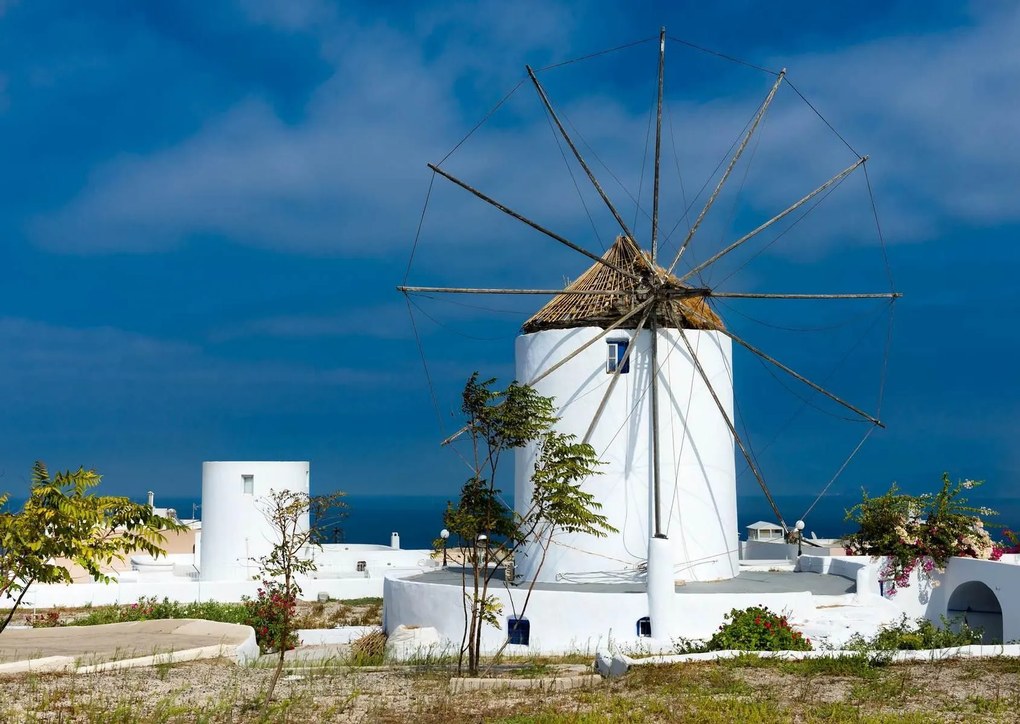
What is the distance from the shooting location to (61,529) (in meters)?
10.1

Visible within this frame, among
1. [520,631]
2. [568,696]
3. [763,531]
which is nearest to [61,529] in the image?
[568,696]

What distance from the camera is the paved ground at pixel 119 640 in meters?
16.1

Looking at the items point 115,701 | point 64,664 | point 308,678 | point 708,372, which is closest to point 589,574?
point 708,372

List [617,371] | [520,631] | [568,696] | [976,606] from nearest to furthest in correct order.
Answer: [568,696] → [520,631] → [976,606] → [617,371]

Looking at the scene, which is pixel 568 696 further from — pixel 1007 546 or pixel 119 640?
pixel 1007 546

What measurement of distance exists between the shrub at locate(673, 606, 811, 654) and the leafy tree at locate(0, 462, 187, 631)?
371 inches

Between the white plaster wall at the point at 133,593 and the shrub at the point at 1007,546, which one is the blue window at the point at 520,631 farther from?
the shrub at the point at 1007,546

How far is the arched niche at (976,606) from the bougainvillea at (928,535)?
571mm

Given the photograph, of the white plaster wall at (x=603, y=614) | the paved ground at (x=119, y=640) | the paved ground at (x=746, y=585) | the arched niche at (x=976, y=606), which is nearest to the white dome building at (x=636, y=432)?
the paved ground at (x=746, y=585)

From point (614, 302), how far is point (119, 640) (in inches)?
502

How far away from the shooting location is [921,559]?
2234cm

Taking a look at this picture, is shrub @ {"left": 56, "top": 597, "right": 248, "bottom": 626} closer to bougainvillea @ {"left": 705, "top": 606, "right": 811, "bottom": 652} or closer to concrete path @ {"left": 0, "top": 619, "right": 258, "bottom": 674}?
concrete path @ {"left": 0, "top": 619, "right": 258, "bottom": 674}

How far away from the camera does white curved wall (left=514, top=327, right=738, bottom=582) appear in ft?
78.5

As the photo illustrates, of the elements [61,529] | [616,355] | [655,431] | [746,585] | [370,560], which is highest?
[616,355]
